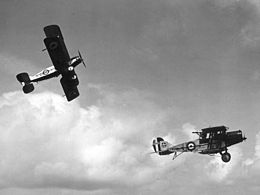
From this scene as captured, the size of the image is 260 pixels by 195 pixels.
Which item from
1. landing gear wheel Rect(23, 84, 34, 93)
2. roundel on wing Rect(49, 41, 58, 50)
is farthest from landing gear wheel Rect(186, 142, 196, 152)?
roundel on wing Rect(49, 41, 58, 50)

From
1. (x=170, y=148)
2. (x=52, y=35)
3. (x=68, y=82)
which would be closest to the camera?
(x=52, y=35)

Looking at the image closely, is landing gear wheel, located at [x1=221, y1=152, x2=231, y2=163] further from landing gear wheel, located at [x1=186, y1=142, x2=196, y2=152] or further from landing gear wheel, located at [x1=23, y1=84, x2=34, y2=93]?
landing gear wheel, located at [x1=23, y1=84, x2=34, y2=93]

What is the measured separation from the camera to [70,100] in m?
32.6

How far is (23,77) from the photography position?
31.6 metres

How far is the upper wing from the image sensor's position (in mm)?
27516

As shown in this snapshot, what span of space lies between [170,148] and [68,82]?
49.7ft

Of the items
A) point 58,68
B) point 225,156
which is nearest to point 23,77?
point 58,68

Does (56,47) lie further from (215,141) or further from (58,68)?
(215,141)

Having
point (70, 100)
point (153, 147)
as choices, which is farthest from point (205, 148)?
point (70, 100)

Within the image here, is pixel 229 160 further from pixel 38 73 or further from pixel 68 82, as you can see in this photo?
pixel 38 73

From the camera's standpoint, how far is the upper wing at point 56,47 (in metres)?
27.5

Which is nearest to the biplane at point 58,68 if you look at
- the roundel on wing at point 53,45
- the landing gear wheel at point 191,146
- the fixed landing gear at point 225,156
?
the roundel on wing at point 53,45

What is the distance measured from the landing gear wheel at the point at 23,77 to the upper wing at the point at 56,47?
4229 mm

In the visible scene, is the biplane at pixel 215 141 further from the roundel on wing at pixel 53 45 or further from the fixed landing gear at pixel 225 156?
the roundel on wing at pixel 53 45
